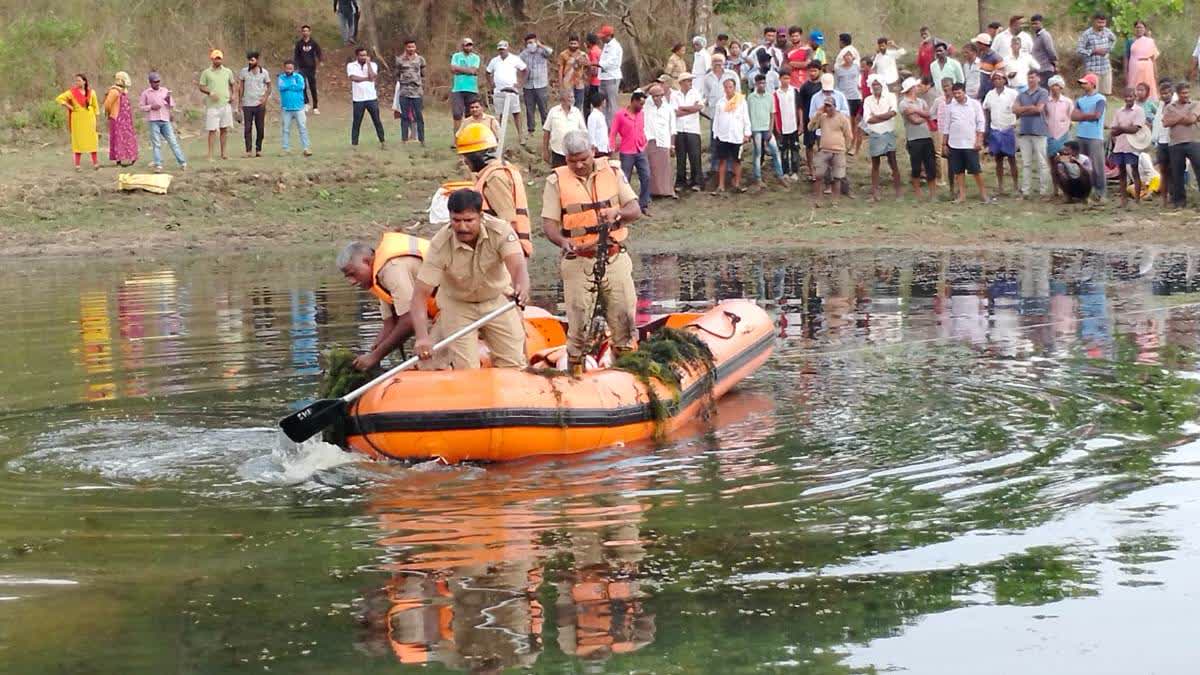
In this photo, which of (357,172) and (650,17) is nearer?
(357,172)

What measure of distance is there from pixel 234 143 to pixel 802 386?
16.4 meters

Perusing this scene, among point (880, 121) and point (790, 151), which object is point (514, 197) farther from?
point (790, 151)

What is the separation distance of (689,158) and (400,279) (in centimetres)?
1369

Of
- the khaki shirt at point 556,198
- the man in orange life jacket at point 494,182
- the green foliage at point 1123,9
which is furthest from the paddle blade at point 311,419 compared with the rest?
the green foliage at point 1123,9

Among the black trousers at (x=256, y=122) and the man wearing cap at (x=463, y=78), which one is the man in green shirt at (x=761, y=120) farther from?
the black trousers at (x=256, y=122)

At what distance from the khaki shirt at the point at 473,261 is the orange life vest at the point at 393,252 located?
178 millimetres

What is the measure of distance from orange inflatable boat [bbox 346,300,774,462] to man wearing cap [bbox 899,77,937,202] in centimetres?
1161

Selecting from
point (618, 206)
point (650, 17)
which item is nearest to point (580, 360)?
point (618, 206)

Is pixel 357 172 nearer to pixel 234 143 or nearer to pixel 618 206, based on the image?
pixel 234 143

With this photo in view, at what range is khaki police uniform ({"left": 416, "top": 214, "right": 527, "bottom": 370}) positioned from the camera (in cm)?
938

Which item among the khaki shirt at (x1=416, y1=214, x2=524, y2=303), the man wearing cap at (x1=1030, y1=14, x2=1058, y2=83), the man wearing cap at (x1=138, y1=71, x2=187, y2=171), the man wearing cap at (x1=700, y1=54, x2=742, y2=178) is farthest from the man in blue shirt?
the khaki shirt at (x1=416, y1=214, x2=524, y2=303)

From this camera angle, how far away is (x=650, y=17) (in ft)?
92.7

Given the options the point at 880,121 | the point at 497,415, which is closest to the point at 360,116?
the point at 880,121

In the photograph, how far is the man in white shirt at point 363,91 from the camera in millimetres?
24289
